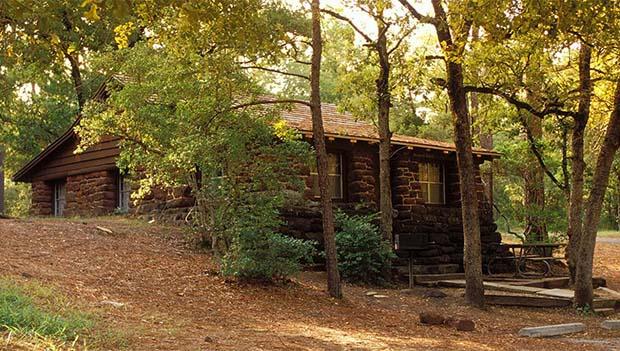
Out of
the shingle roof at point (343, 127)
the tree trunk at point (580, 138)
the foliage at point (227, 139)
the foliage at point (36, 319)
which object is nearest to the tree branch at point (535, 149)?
the shingle roof at point (343, 127)

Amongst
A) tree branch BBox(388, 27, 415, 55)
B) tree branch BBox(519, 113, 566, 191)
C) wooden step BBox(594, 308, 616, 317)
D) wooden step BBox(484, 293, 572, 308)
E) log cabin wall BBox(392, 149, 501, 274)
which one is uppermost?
tree branch BBox(388, 27, 415, 55)

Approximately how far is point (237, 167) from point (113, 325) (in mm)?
4800

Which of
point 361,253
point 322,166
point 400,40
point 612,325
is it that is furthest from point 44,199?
point 612,325

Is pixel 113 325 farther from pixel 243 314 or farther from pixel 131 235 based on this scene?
pixel 131 235

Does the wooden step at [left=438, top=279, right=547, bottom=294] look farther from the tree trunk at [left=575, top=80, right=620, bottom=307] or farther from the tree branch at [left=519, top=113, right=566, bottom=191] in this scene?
the tree branch at [left=519, top=113, right=566, bottom=191]

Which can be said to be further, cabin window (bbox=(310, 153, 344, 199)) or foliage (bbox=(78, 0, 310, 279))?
cabin window (bbox=(310, 153, 344, 199))

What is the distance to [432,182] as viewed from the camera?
19969mm

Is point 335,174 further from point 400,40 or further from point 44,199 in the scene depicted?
point 44,199

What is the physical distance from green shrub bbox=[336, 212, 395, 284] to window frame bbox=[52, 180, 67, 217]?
38.3 ft

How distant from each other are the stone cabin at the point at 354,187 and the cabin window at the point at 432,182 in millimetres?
29

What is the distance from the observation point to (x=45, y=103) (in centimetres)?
2614

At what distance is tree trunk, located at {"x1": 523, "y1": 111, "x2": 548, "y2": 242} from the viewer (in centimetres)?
2008

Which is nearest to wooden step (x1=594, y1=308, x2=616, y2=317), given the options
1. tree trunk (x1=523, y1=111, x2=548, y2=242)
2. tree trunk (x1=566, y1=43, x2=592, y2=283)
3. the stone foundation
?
tree trunk (x1=566, y1=43, x2=592, y2=283)

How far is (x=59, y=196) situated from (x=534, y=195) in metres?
15.4
